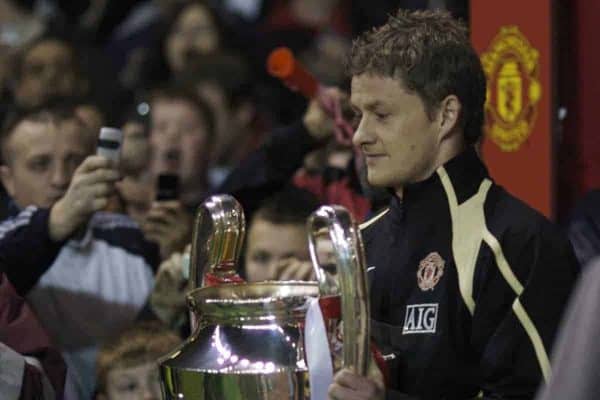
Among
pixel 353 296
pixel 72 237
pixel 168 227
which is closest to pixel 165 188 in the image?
pixel 168 227

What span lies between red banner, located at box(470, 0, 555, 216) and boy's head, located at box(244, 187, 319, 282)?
1.67ft

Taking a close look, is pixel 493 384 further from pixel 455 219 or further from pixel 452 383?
pixel 455 219

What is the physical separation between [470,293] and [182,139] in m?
3.51

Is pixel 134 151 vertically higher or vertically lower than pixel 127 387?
higher

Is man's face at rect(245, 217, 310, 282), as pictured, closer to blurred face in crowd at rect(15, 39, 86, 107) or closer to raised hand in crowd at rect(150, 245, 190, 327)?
raised hand in crowd at rect(150, 245, 190, 327)

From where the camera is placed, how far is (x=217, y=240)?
7.48 ft

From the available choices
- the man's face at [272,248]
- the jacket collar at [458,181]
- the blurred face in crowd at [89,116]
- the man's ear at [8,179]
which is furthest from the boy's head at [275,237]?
the jacket collar at [458,181]

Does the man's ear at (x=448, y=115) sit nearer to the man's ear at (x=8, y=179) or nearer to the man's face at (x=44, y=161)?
the man's face at (x=44, y=161)

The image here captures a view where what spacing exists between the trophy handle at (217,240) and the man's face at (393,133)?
230 millimetres

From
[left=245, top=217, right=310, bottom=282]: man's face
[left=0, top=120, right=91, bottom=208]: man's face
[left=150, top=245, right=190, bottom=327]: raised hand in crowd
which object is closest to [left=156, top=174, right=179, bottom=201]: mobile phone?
[left=0, top=120, right=91, bottom=208]: man's face

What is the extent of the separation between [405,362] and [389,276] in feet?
0.49

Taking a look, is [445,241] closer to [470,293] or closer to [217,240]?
[470,293]

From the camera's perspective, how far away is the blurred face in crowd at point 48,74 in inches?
243

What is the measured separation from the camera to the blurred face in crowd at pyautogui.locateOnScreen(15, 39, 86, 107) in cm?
617
